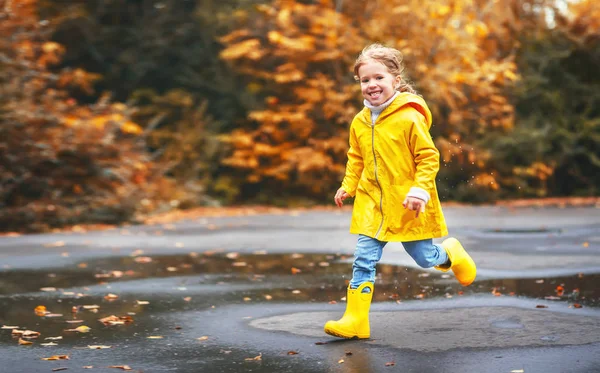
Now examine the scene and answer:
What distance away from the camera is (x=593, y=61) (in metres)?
24.0

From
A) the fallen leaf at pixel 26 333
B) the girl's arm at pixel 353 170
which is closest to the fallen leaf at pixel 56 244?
the fallen leaf at pixel 26 333

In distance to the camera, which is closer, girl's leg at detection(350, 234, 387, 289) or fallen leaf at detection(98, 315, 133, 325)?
girl's leg at detection(350, 234, 387, 289)

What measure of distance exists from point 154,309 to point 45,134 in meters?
9.30

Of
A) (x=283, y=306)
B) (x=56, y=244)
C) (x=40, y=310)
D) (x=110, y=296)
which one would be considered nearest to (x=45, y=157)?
(x=56, y=244)

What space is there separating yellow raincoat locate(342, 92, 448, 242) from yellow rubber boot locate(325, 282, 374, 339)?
37 cm

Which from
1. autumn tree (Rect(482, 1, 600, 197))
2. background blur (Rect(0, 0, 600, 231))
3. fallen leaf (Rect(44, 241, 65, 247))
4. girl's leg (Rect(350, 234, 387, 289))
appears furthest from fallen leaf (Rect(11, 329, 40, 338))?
autumn tree (Rect(482, 1, 600, 197))

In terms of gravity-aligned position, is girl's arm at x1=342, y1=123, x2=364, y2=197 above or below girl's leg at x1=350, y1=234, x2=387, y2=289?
above

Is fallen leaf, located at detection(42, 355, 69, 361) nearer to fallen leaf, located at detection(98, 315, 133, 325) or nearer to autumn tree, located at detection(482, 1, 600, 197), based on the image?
fallen leaf, located at detection(98, 315, 133, 325)

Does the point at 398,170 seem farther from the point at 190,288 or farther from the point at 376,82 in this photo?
the point at 190,288

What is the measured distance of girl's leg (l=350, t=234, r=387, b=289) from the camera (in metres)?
5.65

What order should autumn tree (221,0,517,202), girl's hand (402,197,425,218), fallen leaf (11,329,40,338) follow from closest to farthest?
1. girl's hand (402,197,425,218)
2. fallen leaf (11,329,40,338)
3. autumn tree (221,0,517,202)

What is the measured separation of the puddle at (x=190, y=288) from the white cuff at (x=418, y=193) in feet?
3.95

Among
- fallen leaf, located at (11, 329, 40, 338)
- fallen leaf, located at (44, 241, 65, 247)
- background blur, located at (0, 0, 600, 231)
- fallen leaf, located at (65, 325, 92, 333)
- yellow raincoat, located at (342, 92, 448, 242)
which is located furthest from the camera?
background blur, located at (0, 0, 600, 231)

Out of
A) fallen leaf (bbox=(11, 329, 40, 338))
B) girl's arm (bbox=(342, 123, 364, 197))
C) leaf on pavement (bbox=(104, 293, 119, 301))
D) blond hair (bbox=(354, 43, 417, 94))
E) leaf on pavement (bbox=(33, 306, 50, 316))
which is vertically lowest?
fallen leaf (bbox=(11, 329, 40, 338))
